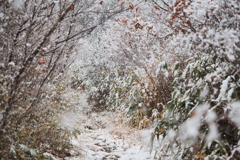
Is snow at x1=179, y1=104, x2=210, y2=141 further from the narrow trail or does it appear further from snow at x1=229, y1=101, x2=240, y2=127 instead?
the narrow trail

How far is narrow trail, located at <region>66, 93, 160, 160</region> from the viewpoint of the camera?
12.3ft

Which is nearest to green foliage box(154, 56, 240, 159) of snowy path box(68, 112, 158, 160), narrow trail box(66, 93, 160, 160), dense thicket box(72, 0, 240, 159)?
dense thicket box(72, 0, 240, 159)

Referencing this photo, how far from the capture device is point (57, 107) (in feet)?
12.2

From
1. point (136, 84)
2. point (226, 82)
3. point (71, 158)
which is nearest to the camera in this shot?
point (226, 82)

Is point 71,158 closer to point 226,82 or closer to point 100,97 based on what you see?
point 226,82

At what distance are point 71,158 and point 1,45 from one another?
2.09 metres

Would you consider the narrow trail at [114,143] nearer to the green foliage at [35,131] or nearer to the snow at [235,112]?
the green foliage at [35,131]

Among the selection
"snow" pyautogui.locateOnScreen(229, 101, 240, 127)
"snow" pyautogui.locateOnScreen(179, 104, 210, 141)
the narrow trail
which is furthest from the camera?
the narrow trail

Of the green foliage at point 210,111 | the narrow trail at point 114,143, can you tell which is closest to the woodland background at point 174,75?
the green foliage at point 210,111

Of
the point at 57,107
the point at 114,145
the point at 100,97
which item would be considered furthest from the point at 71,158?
the point at 100,97

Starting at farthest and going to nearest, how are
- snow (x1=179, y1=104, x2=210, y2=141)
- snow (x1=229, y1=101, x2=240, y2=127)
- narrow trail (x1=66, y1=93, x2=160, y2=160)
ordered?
1. narrow trail (x1=66, y1=93, x2=160, y2=160)
2. snow (x1=179, y1=104, x2=210, y2=141)
3. snow (x1=229, y1=101, x2=240, y2=127)

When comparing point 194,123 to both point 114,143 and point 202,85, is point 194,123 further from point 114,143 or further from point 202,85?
point 114,143

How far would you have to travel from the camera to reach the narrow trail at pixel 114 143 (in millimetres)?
3754

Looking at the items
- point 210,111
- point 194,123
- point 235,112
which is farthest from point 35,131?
point 235,112
